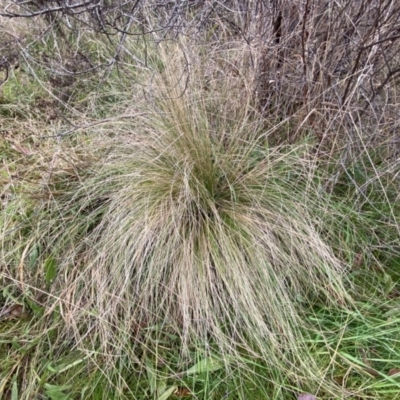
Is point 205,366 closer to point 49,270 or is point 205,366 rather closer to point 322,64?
point 49,270

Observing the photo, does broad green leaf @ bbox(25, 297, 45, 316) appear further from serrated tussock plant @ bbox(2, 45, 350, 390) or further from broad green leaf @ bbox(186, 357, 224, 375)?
broad green leaf @ bbox(186, 357, 224, 375)

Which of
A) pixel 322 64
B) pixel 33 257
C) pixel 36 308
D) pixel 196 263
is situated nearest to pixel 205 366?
pixel 196 263

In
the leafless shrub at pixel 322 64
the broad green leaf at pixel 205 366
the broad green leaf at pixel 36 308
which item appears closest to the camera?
the broad green leaf at pixel 205 366

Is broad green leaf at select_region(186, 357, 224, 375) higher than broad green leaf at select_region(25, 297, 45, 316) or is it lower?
lower

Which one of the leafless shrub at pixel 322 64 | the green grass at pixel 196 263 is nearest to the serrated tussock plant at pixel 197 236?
the green grass at pixel 196 263

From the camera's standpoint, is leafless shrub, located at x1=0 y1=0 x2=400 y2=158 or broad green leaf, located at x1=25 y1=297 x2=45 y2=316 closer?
broad green leaf, located at x1=25 y1=297 x2=45 y2=316

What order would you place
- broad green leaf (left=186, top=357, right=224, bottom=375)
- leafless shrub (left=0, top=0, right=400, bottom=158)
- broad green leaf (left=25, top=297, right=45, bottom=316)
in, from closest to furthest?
1. broad green leaf (left=186, top=357, right=224, bottom=375)
2. broad green leaf (left=25, top=297, right=45, bottom=316)
3. leafless shrub (left=0, top=0, right=400, bottom=158)

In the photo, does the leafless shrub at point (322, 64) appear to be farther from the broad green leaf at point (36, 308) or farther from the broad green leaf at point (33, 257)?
the broad green leaf at point (36, 308)

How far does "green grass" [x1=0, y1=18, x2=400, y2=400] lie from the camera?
4.20 feet

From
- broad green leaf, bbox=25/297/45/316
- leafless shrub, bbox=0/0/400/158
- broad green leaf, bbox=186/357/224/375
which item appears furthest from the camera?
leafless shrub, bbox=0/0/400/158

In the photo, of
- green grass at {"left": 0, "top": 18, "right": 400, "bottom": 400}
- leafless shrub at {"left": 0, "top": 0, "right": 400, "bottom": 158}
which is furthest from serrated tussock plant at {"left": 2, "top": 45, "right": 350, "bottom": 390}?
leafless shrub at {"left": 0, "top": 0, "right": 400, "bottom": 158}

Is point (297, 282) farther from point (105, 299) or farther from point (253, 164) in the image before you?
point (105, 299)

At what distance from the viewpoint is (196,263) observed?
4.56 feet

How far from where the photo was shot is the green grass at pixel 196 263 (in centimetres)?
128
